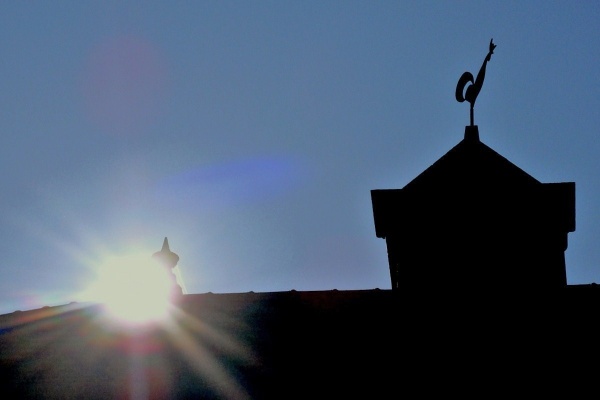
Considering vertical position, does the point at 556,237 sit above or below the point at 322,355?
above

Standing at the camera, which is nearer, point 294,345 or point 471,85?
point 294,345

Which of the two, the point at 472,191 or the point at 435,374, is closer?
the point at 435,374

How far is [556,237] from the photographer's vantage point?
1009cm

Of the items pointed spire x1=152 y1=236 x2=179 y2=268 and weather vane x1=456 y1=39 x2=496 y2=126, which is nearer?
weather vane x1=456 y1=39 x2=496 y2=126

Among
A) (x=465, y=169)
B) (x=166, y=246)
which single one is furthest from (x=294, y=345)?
(x=166, y=246)

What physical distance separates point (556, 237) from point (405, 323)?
2775 mm

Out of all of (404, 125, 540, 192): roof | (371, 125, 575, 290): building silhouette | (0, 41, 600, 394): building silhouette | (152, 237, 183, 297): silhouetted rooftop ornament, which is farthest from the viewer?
(152, 237, 183, 297): silhouetted rooftop ornament

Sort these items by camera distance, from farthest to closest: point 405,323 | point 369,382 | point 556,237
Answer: point 556,237 → point 405,323 → point 369,382

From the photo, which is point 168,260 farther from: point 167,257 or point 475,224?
point 475,224

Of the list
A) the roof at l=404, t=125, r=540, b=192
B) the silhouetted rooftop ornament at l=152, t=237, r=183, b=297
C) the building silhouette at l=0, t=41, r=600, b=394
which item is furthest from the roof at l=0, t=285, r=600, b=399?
the silhouetted rooftop ornament at l=152, t=237, r=183, b=297

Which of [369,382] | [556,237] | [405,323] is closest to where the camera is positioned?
[369,382]

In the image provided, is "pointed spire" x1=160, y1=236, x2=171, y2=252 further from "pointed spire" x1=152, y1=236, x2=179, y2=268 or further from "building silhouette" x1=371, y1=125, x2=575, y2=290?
"building silhouette" x1=371, y1=125, x2=575, y2=290

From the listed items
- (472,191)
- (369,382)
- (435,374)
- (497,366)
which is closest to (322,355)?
(369,382)

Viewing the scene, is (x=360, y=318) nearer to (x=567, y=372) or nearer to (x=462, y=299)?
(x=462, y=299)
